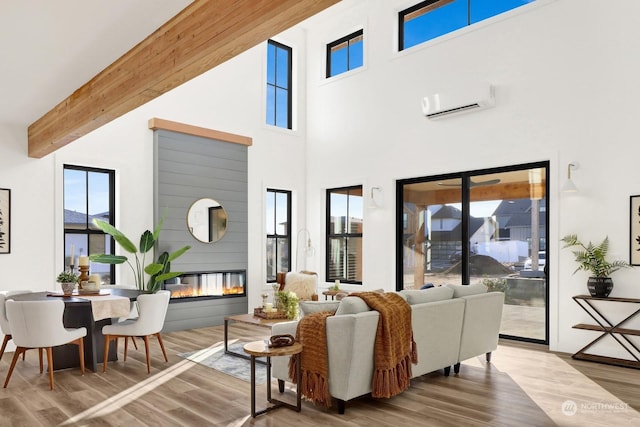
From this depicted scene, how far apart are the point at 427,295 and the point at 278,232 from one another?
181 inches

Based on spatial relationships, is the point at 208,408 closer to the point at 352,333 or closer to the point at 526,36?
the point at 352,333

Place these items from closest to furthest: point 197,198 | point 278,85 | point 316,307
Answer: point 316,307 → point 197,198 → point 278,85

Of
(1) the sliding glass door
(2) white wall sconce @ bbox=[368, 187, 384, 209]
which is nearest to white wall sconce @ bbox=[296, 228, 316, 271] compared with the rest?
(2) white wall sconce @ bbox=[368, 187, 384, 209]

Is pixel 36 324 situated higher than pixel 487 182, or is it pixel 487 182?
pixel 487 182

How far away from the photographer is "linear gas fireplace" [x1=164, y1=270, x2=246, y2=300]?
290 inches

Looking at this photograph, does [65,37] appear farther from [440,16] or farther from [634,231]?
[634,231]

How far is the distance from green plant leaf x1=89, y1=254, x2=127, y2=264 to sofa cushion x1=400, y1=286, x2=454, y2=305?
375cm

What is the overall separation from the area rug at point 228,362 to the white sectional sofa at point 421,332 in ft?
2.08

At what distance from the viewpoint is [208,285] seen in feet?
25.3

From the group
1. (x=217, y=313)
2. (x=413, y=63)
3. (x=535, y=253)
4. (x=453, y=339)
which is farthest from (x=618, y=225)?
(x=217, y=313)

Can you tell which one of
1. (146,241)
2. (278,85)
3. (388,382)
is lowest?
(388,382)

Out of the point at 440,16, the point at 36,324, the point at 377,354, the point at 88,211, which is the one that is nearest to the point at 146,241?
the point at 88,211

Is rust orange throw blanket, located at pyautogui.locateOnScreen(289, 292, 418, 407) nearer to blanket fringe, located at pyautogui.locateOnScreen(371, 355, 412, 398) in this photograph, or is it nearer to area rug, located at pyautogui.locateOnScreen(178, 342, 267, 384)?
blanket fringe, located at pyautogui.locateOnScreen(371, 355, 412, 398)

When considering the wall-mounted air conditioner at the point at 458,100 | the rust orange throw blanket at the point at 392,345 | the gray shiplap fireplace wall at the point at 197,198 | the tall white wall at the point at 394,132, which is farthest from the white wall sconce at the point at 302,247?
the rust orange throw blanket at the point at 392,345
